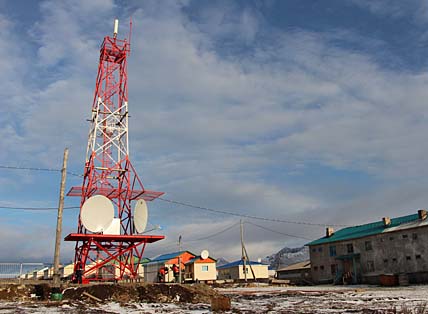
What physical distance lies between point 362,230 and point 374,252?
585cm

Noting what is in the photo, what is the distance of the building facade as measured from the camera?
47.8 m

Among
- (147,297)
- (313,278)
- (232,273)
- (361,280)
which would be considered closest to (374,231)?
(361,280)

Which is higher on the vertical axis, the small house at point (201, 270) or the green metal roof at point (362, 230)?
the green metal roof at point (362, 230)

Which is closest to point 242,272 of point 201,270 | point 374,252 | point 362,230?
point 201,270

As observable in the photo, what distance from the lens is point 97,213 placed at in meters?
32.3

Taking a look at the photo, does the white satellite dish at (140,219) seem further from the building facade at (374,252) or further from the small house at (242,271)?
the small house at (242,271)

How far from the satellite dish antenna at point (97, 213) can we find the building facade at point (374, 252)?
1224 inches

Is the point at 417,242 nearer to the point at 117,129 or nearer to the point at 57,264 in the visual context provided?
the point at 117,129

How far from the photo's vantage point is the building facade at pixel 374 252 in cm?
4781

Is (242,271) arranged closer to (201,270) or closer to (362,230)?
(201,270)

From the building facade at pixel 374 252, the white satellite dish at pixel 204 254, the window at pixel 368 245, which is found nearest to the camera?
the building facade at pixel 374 252

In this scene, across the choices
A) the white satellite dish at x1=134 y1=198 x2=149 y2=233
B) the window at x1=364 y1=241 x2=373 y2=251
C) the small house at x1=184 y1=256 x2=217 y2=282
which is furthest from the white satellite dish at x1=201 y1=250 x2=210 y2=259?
the white satellite dish at x1=134 y1=198 x2=149 y2=233

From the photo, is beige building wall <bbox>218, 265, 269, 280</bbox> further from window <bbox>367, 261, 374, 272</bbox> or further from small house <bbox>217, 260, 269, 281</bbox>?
window <bbox>367, 261, 374, 272</bbox>

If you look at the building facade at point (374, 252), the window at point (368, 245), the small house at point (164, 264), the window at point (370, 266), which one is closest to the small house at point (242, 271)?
the small house at point (164, 264)
